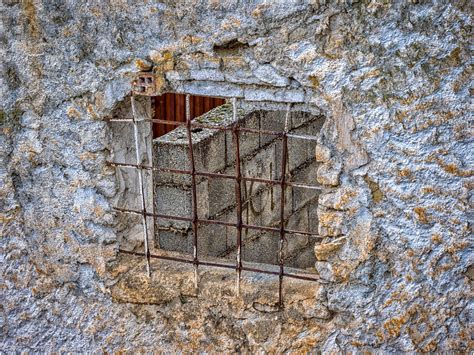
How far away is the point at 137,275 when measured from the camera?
4078 millimetres

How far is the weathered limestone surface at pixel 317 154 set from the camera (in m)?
3.36

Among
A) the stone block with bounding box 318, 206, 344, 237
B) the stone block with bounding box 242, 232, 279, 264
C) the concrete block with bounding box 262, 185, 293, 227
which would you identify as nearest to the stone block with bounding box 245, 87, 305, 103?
the stone block with bounding box 318, 206, 344, 237

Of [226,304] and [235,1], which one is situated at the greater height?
[235,1]

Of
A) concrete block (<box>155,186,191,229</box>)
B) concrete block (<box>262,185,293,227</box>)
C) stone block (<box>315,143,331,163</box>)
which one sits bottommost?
concrete block (<box>262,185,293,227</box>)

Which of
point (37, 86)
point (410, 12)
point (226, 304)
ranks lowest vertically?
point (226, 304)

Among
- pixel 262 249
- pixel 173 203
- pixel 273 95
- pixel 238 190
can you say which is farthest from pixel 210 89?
pixel 262 249

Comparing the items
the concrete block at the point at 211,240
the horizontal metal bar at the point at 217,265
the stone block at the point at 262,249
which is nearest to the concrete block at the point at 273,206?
the stone block at the point at 262,249

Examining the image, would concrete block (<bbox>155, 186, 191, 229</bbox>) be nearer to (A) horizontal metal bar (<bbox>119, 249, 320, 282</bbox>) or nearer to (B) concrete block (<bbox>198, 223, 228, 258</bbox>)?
(B) concrete block (<bbox>198, 223, 228, 258</bbox>)

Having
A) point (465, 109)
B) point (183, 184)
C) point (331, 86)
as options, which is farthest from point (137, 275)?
point (465, 109)

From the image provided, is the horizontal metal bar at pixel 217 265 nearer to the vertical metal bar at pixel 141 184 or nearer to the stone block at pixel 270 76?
the vertical metal bar at pixel 141 184

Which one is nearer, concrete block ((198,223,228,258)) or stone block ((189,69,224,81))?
stone block ((189,69,224,81))

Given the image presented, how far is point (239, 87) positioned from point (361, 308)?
1107 millimetres

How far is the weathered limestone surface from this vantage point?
132 inches

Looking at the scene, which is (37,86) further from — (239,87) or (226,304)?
(226,304)
